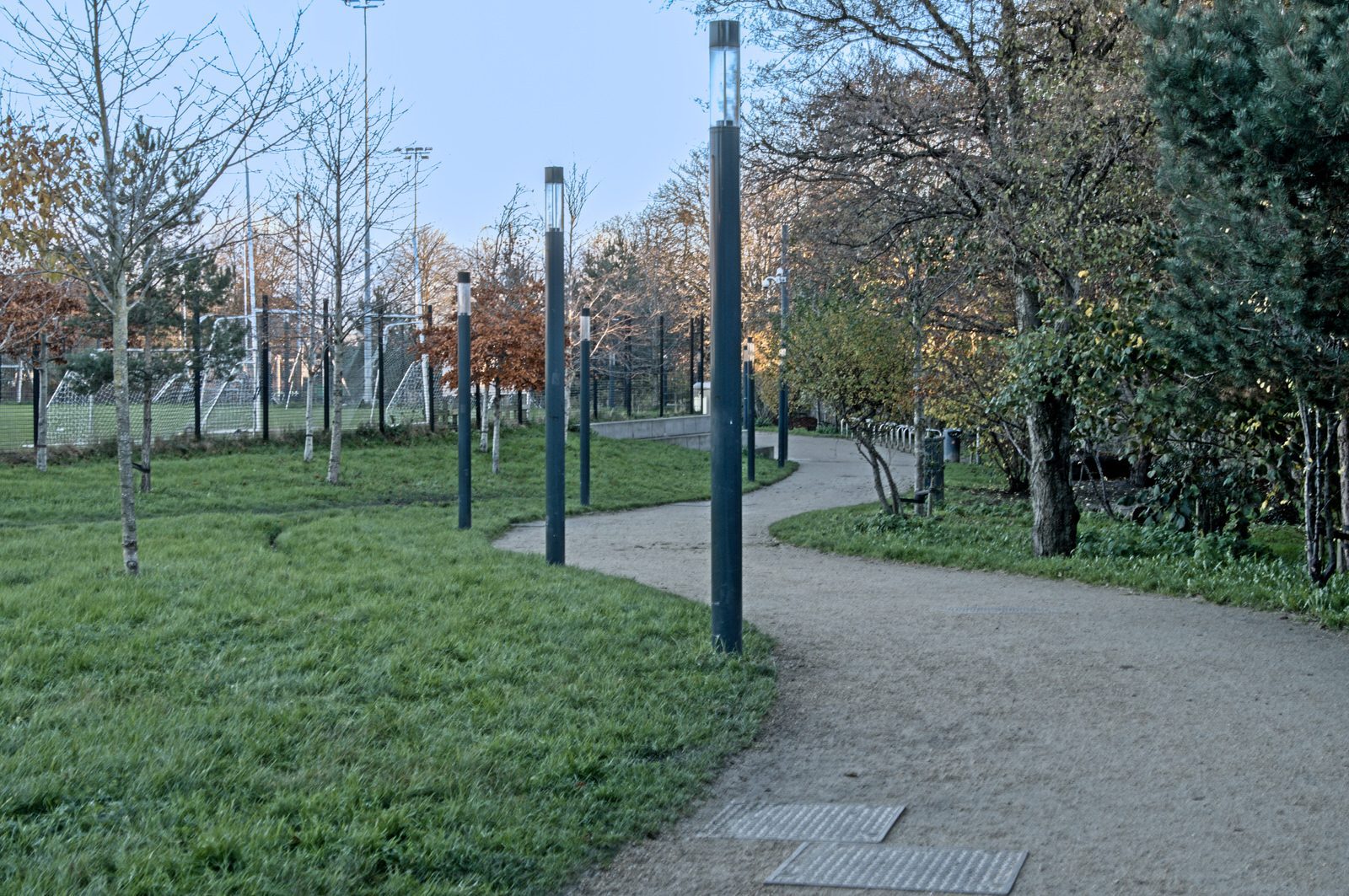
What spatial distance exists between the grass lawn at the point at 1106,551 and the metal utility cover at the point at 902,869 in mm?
5163

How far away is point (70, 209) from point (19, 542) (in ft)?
11.1

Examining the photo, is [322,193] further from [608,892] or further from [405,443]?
[608,892]

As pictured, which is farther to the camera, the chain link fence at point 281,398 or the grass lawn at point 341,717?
the chain link fence at point 281,398

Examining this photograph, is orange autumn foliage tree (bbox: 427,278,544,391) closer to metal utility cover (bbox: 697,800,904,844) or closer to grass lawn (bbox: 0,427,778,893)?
grass lawn (bbox: 0,427,778,893)

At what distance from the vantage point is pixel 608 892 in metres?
3.91

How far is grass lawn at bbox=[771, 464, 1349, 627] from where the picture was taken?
9.31 metres

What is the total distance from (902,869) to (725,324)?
3.58 meters

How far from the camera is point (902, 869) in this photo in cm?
399

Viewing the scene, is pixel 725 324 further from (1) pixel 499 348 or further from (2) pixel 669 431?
(2) pixel 669 431

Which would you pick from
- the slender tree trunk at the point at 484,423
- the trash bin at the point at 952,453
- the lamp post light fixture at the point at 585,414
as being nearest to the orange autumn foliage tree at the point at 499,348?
the slender tree trunk at the point at 484,423

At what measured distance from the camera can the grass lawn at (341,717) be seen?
3.88 meters

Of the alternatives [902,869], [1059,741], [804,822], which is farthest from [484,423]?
[902,869]

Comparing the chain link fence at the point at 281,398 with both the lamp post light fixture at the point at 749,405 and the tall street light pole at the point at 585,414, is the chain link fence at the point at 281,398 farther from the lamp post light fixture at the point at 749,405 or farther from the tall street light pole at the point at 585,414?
the lamp post light fixture at the point at 749,405

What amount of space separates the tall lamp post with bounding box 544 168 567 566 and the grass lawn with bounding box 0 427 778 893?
1.55ft
